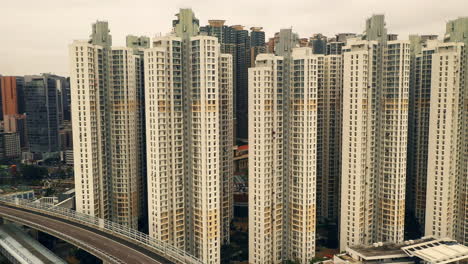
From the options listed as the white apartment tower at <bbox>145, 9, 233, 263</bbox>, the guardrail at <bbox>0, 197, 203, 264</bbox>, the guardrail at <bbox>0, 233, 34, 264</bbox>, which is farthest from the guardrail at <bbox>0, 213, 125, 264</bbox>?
the white apartment tower at <bbox>145, 9, 233, 263</bbox>

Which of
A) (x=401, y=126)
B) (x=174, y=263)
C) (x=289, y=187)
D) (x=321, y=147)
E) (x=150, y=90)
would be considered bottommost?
(x=174, y=263)

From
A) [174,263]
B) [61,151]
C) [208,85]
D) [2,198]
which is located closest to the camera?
[174,263]

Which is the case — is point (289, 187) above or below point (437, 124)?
below

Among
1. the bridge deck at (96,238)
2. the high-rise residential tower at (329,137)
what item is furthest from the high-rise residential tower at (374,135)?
the bridge deck at (96,238)

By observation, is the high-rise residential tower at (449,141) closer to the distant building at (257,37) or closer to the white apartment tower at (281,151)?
the white apartment tower at (281,151)

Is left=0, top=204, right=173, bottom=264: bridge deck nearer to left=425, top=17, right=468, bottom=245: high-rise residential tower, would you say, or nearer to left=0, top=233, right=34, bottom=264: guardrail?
left=0, top=233, right=34, bottom=264: guardrail

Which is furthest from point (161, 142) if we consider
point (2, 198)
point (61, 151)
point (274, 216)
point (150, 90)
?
point (61, 151)

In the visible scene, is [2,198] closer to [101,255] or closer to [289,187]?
[101,255]
